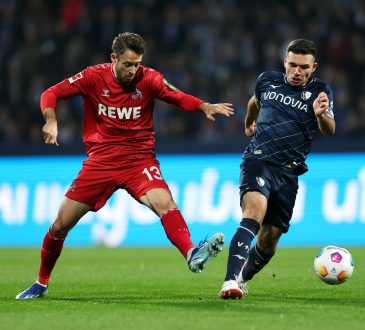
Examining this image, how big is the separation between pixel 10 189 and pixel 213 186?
3.32 metres

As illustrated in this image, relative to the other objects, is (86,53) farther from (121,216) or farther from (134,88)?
(134,88)

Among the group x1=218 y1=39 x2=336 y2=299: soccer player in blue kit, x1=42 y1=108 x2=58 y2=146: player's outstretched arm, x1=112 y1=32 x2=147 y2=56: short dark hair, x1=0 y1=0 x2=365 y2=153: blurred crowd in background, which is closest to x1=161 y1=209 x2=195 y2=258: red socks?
x1=218 y1=39 x2=336 y2=299: soccer player in blue kit

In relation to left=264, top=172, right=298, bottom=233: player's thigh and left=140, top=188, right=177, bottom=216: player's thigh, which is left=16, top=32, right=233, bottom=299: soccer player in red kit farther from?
left=264, top=172, right=298, bottom=233: player's thigh

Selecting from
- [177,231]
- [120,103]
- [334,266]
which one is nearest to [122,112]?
[120,103]

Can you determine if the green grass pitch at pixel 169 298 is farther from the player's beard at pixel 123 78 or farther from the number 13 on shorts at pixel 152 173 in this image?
the player's beard at pixel 123 78

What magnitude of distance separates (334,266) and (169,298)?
146cm

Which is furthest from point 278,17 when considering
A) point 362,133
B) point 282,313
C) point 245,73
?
point 282,313

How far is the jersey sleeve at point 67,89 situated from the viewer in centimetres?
792

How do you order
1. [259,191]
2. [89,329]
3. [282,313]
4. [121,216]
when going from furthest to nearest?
[121,216], [259,191], [282,313], [89,329]

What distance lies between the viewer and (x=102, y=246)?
50.4 ft

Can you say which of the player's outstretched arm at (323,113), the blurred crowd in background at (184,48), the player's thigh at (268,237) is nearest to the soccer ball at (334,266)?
the player's thigh at (268,237)

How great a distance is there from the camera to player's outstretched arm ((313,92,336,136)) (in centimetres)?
745

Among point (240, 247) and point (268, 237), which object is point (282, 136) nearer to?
point (268, 237)

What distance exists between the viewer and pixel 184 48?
60.5 ft
